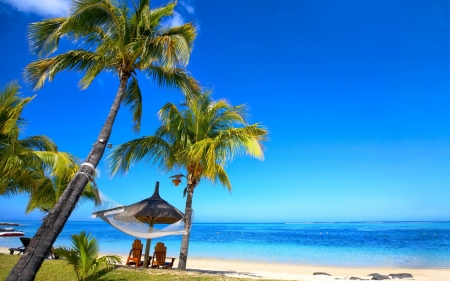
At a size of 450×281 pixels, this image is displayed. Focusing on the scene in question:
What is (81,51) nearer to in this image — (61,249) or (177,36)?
(177,36)

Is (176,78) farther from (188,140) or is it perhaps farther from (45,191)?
(45,191)

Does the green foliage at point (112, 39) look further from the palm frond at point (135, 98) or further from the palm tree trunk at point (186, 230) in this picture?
the palm tree trunk at point (186, 230)

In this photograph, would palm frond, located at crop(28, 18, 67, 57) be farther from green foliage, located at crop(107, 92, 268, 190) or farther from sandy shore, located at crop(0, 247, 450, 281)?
sandy shore, located at crop(0, 247, 450, 281)

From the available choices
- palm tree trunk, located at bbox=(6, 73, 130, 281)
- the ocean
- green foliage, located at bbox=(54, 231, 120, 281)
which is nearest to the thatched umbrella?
green foliage, located at bbox=(54, 231, 120, 281)

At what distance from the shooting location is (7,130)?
764 centimetres

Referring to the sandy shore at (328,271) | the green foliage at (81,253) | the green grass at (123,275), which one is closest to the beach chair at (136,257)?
the green grass at (123,275)

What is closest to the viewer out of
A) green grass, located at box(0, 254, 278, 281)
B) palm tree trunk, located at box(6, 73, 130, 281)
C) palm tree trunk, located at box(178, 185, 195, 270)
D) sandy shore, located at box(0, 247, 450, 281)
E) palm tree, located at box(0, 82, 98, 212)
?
palm tree trunk, located at box(6, 73, 130, 281)

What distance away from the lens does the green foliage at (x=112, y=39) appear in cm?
594

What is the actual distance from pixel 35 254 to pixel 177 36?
3.90 m

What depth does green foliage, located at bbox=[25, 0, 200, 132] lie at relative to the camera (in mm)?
5938

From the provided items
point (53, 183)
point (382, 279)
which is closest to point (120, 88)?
point (53, 183)

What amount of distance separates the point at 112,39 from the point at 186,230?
4311 millimetres

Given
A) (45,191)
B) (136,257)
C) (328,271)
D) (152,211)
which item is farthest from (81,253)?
(328,271)

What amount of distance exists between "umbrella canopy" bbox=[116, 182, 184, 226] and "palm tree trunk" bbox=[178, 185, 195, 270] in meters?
0.21
